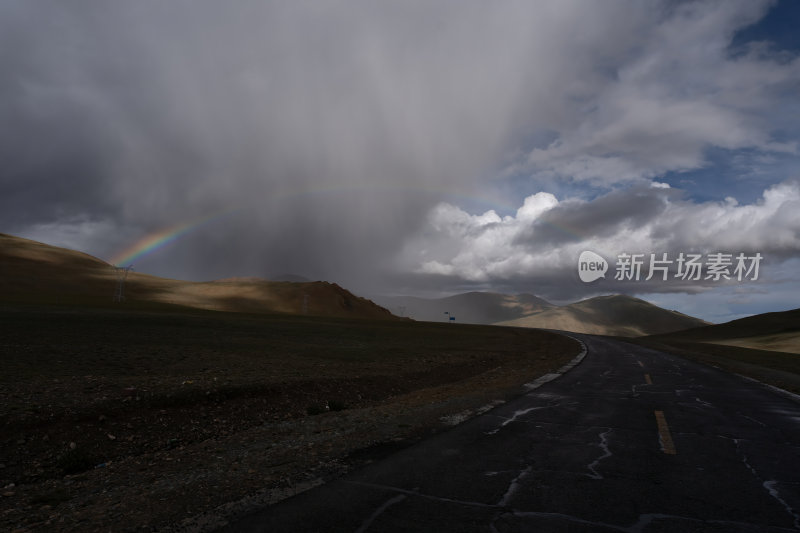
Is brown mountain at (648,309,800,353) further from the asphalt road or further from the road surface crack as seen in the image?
the road surface crack

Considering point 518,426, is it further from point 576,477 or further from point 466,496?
point 466,496

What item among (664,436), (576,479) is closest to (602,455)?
(576,479)

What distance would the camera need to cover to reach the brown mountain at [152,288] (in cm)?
12412

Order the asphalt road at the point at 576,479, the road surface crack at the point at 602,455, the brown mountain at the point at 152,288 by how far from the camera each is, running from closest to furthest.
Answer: the asphalt road at the point at 576,479, the road surface crack at the point at 602,455, the brown mountain at the point at 152,288

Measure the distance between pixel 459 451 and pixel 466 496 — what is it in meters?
1.79

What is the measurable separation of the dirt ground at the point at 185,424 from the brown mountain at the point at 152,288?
106 meters

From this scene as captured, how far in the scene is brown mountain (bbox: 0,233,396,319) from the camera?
124m

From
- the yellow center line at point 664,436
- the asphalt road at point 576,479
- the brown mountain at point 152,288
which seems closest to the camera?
the asphalt road at point 576,479

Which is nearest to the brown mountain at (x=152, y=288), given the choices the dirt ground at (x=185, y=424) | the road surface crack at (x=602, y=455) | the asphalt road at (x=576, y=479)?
the dirt ground at (x=185, y=424)

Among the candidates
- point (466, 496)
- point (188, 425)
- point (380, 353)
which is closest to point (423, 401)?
point (188, 425)

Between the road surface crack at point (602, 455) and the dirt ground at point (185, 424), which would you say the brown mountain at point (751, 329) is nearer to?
the dirt ground at point (185, 424)

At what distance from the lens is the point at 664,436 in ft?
26.5

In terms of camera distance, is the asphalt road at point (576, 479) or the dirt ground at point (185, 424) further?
the dirt ground at point (185, 424)

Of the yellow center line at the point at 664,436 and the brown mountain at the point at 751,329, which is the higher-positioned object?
the brown mountain at the point at 751,329
